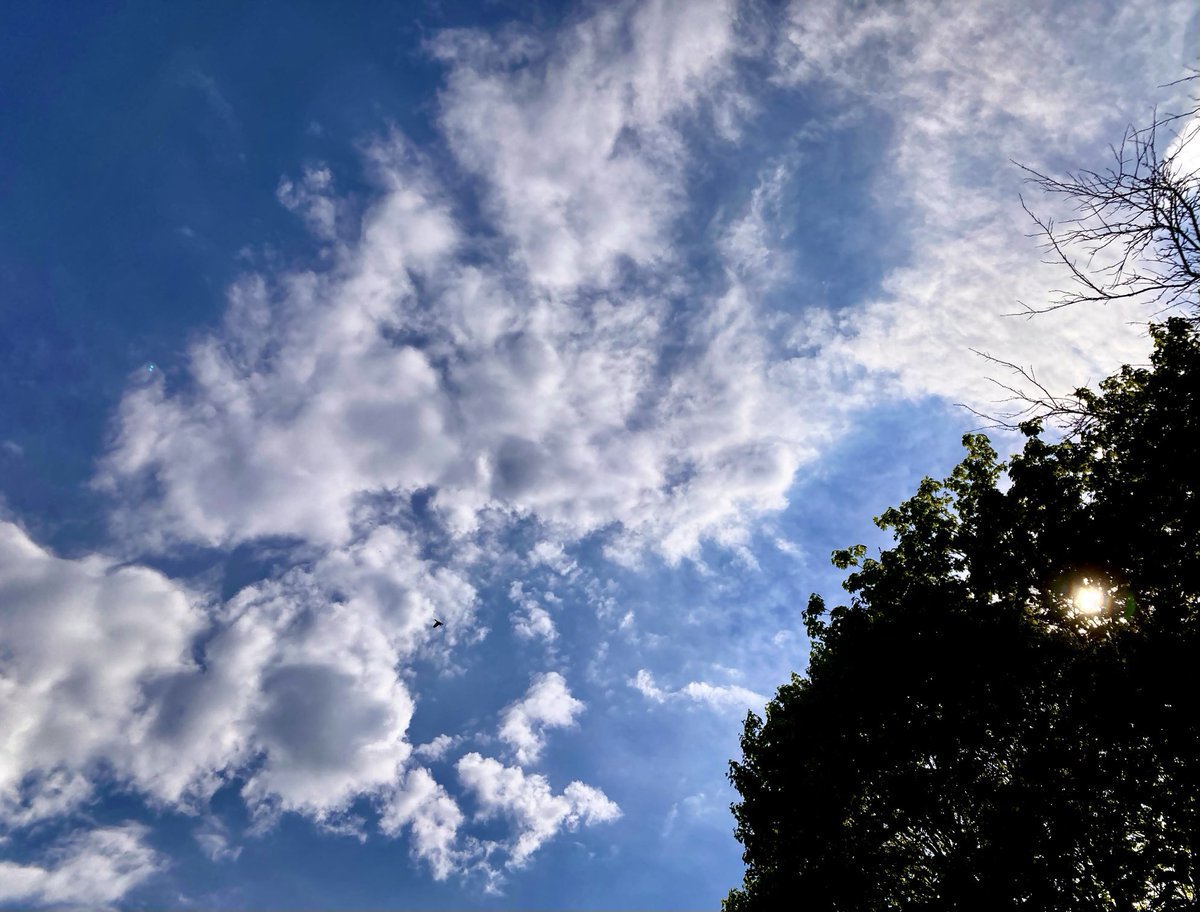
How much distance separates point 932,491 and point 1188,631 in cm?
613

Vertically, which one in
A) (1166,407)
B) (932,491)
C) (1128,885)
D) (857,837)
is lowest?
(1128,885)

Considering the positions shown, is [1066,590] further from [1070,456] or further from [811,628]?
[811,628]

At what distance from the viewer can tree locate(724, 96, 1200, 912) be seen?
12289mm

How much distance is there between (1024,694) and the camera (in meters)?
14.3

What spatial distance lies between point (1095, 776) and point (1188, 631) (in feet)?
14.3

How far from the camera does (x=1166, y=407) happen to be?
1199 cm

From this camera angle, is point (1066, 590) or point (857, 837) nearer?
point (1066, 590)

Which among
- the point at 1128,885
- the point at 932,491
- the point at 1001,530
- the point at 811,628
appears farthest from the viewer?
the point at 811,628

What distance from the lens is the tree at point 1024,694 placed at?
12.3m

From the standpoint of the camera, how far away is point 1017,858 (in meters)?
13.9

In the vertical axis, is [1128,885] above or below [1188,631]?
below

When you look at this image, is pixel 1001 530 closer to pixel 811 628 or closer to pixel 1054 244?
pixel 811 628

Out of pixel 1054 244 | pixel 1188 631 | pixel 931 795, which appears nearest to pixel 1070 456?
pixel 1188 631

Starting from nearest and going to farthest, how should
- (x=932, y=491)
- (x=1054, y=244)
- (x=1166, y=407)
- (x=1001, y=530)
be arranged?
(x=1054, y=244) → (x=1166, y=407) → (x=1001, y=530) → (x=932, y=491)
